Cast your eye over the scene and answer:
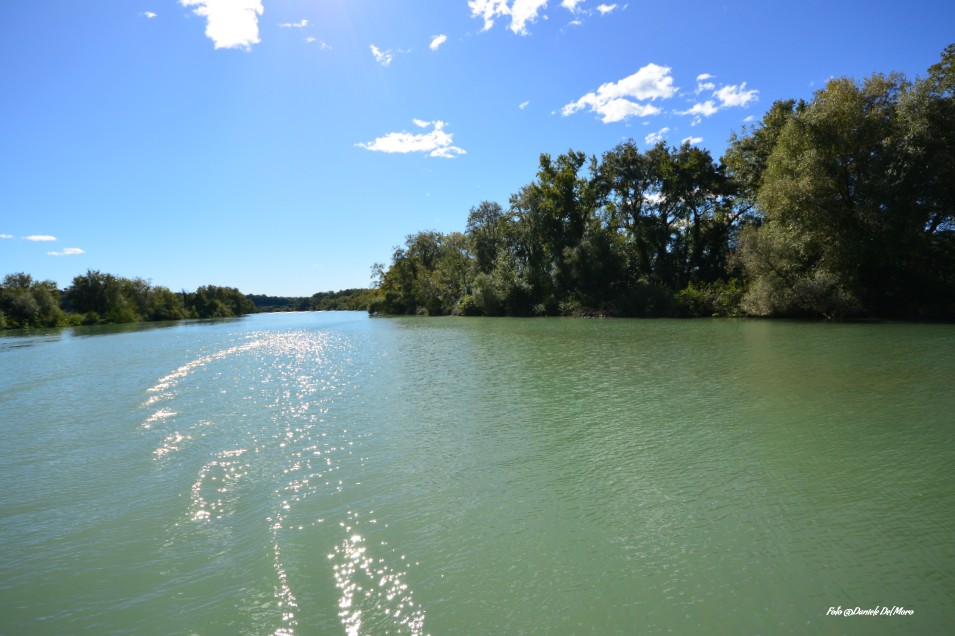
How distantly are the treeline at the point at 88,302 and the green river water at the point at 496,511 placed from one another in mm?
84039

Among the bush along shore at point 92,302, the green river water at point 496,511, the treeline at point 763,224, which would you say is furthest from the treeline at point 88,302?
the green river water at point 496,511

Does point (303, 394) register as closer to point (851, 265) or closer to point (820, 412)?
point (820, 412)

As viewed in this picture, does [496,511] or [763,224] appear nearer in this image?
[496,511]

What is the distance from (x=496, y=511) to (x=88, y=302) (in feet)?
A: 363

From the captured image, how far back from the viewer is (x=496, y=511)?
5590mm

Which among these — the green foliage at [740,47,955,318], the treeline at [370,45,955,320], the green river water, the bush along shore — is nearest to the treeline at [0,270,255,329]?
the bush along shore

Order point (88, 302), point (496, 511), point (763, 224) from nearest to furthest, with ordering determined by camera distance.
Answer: point (496, 511) → point (763, 224) → point (88, 302)

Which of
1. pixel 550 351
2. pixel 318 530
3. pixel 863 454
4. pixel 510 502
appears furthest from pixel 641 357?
pixel 318 530

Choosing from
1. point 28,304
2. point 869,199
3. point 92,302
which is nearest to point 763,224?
point 869,199

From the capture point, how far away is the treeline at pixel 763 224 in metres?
27.0

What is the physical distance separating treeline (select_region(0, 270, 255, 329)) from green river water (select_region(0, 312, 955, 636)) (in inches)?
3309

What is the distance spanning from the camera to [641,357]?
17.8 m

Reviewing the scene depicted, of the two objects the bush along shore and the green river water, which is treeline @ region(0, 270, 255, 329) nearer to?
the bush along shore

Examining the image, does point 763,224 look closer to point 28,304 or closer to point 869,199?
point 869,199
